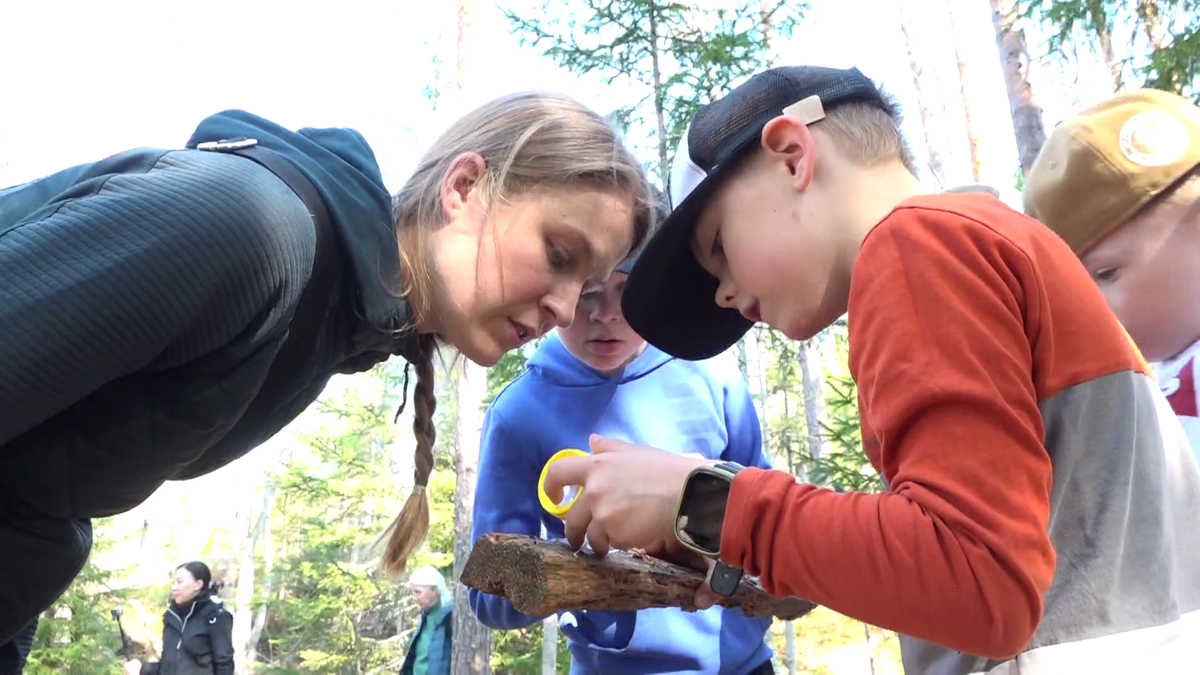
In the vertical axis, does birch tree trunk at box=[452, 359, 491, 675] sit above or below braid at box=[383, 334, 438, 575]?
below

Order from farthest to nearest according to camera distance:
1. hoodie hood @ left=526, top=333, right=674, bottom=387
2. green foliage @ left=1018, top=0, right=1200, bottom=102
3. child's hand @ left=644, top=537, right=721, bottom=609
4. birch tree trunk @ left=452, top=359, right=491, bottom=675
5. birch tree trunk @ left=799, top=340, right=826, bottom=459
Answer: birch tree trunk @ left=799, top=340, right=826, bottom=459 → birch tree trunk @ left=452, top=359, right=491, bottom=675 → green foliage @ left=1018, top=0, right=1200, bottom=102 → hoodie hood @ left=526, top=333, right=674, bottom=387 → child's hand @ left=644, top=537, right=721, bottom=609

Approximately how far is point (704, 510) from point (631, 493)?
14 cm

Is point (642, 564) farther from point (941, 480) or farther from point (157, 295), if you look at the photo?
point (157, 295)

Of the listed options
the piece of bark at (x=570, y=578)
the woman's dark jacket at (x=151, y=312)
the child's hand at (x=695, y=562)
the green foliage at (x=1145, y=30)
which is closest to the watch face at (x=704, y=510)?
the piece of bark at (x=570, y=578)

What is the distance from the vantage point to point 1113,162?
6.99 ft

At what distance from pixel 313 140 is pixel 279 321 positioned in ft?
→ 1.78

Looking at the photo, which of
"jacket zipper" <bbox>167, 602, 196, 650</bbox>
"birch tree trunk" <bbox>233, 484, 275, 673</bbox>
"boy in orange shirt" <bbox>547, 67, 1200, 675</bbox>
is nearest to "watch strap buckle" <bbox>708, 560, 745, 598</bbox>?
"boy in orange shirt" <bbox>547, 67, 1200, 675</bbox>

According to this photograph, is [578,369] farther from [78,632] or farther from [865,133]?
[78,632]

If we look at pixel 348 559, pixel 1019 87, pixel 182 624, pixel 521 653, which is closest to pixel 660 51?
pixel 1019 87

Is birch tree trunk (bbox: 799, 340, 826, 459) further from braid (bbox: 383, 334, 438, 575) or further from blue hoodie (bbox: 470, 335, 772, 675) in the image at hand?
braid (bbox: 383, 334, 438, 575)

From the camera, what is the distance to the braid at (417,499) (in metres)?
2.33

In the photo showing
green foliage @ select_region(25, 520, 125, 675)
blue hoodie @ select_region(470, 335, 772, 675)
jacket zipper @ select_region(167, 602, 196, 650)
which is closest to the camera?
blue hoodie @ select_region(470, 335, 772, 675)

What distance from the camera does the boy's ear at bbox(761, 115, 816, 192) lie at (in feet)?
5.02

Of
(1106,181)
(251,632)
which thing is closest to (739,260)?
(1106,181)
